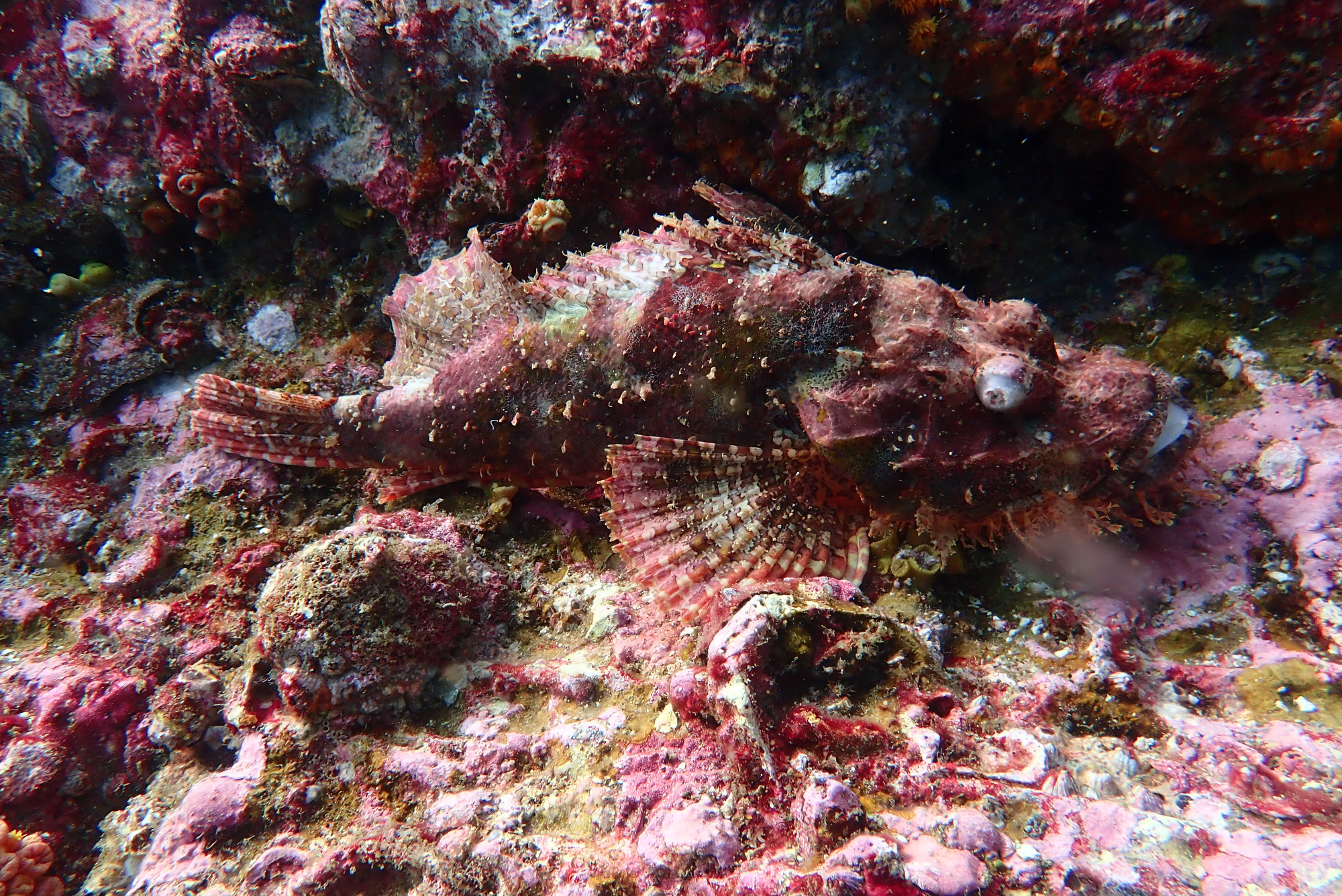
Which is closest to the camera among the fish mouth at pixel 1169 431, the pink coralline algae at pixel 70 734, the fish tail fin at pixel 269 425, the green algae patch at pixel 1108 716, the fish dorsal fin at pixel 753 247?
the green algae patch at pixel 1108 716

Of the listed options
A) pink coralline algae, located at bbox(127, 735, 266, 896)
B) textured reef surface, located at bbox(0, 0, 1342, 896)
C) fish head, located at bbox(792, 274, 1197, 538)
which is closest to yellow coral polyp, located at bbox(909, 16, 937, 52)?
textured reef surface, located at bbox(0, 0, 1342, 896)

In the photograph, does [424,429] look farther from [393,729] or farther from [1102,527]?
[1102,527]

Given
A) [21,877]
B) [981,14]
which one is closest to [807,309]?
[981,14]

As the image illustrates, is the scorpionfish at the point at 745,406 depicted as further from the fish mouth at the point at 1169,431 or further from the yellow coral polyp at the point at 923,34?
the yellow coral polyp at the point at 923,34

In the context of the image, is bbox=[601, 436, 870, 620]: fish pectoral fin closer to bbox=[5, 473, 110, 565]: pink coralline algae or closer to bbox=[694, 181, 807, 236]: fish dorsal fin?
bbox=[694, 181, 807, 236]: fish dorsal fin

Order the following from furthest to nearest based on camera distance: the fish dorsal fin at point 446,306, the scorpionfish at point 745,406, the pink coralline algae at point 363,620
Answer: the fish dorsal fin at point 446,306
the pink coralline algae at point 363,620
the scorpionfish at point 745,406

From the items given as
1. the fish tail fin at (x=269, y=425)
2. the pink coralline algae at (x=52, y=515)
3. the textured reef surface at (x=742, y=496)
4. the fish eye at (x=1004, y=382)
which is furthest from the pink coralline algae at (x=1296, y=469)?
the pink coralline algae at (x=52, y=515)
